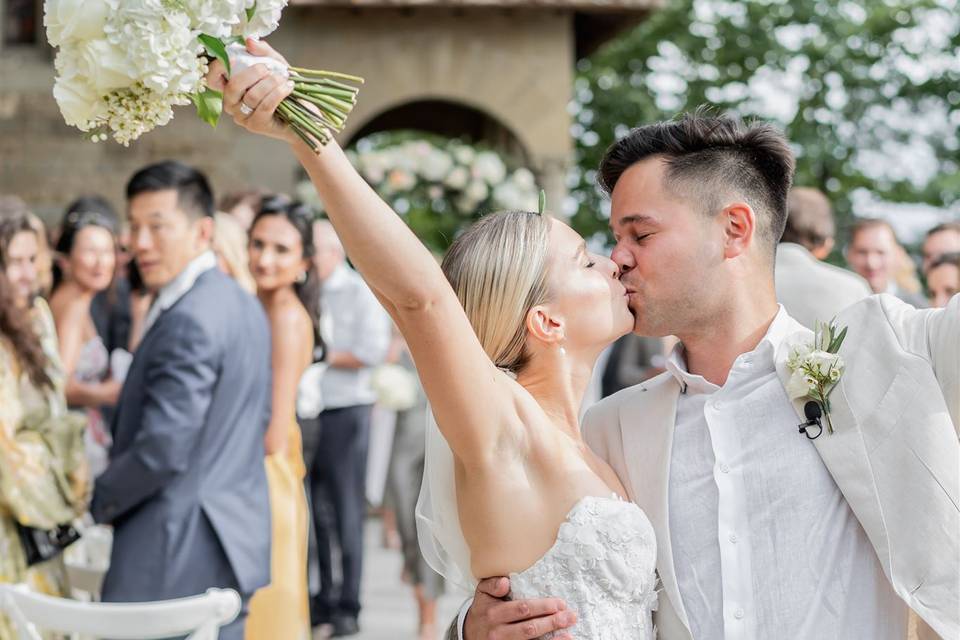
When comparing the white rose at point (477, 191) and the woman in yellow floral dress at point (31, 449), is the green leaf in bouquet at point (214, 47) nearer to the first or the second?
the woman in yellow floral dress at point (31, 449)

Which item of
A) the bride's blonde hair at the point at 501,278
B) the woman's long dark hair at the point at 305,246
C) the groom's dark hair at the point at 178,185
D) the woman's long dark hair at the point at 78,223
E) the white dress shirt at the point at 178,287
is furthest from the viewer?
the woman's long dark hair at the point at 78,223

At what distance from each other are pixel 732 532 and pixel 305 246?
4.38 m

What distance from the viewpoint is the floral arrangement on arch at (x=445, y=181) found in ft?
34.3

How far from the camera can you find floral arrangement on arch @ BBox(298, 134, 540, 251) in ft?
34.3

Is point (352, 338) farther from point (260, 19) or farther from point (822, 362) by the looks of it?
point (260, 19)

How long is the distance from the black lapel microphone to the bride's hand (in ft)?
3.99

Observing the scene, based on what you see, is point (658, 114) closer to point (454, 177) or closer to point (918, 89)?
point (918, 89)

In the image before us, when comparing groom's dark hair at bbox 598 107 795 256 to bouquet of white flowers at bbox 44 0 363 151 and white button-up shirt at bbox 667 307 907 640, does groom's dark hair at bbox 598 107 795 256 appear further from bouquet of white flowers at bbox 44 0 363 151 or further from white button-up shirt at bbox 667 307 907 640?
bouquet of white flowers at bbox 44 0 363 151

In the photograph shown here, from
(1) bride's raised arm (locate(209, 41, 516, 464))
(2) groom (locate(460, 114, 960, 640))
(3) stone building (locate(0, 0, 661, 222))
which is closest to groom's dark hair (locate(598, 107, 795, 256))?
(2) groom (locate(460, 114, 960, 640))

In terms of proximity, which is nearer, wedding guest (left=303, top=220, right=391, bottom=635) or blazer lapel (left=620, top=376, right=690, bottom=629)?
blazer lapel (left=620, top=376, right=690, bottom=629)

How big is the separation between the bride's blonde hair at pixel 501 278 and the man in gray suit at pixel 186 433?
2.25 metres

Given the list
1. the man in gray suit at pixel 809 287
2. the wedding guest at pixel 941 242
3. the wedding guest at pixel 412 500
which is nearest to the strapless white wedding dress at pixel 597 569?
the man in gray suit at pixel 809 287

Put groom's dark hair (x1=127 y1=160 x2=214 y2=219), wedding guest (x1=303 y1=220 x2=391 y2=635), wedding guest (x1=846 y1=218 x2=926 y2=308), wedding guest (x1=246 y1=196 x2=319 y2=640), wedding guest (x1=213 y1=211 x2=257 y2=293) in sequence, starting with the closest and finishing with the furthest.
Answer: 1. groom's dark hair (x1=127 y1=160 x2=214 y2=219)
2. wedding guest (x1=246 y1=196 x2=319 y2=640)
3. wedding guest (x1=213 y1=211 x2=257 y2=293)
4. wedding guest (x1=846 y1=218 x2=926 y2=308)
5. wedding guest (x1=303 y1=220 x2=391 y2=635)

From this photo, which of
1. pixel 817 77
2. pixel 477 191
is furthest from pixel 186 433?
pixel 817 77
